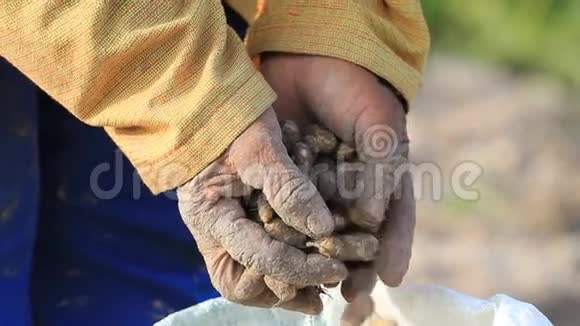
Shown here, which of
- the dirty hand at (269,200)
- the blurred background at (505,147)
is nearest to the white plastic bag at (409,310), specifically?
the dirty hand at (269,200)

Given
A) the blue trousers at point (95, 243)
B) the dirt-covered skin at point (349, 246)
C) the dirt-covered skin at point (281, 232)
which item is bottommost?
the blue trousers at point (95, 243)

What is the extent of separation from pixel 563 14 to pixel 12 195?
1.45 m

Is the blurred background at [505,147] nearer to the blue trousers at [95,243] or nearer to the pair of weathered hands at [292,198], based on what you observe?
the blue trousers at [95,243]

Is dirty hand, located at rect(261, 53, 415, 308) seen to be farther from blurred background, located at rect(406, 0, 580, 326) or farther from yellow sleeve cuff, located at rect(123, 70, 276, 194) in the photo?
blurred background, located at rect(406, 0, 580, 326)

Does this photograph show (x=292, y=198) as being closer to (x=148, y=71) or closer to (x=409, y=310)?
(x=148, y=71)

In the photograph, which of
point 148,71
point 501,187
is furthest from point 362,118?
point 501,187

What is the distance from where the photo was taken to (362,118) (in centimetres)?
78

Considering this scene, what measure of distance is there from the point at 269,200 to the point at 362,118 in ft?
0.45

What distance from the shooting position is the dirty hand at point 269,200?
2.21ft

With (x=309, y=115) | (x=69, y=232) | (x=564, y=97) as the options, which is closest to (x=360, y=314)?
(x=309, y=115)

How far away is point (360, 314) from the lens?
2.88ft

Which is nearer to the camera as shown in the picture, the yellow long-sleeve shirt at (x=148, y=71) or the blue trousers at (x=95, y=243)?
the yellow long-sleeve shirt at (x=148, y=71)

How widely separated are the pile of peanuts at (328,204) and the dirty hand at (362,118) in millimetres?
18

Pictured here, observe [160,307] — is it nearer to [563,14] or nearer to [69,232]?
[69,232]
